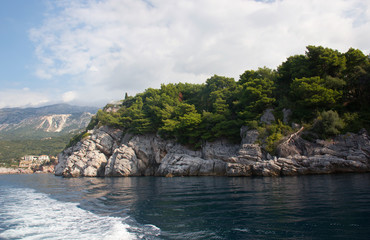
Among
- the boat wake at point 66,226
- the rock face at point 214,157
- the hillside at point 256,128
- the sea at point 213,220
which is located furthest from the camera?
the hillside at point 256,128

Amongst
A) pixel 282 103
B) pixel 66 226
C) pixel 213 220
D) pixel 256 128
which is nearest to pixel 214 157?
pixel 256 128

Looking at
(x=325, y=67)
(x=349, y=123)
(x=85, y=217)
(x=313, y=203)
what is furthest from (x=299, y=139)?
(x=85, y=217)

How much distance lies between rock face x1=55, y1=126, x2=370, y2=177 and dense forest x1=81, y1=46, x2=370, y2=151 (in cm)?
143

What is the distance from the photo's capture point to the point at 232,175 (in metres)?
27.6

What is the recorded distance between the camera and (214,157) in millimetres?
35969

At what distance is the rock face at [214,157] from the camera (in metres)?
22.7

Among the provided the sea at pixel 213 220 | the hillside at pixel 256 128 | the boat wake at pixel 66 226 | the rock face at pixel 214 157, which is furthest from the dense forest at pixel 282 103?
the boat wake at pixel 66 226

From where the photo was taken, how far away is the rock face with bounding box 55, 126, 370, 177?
2267cm

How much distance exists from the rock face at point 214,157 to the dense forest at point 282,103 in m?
1.43

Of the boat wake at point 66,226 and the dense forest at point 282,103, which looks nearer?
the boat wake at point 66,226

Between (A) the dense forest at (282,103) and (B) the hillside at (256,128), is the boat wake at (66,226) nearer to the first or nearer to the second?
(B) the hillside at (256,128)

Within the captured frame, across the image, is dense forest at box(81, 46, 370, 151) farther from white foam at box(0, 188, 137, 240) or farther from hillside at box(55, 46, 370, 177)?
white foam at box(0, 188, 137, 240)

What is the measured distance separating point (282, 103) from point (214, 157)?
1235 cm

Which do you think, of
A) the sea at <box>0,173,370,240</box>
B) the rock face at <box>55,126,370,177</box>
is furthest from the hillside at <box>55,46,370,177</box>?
the sea at <box>0,173,370,240</box>
